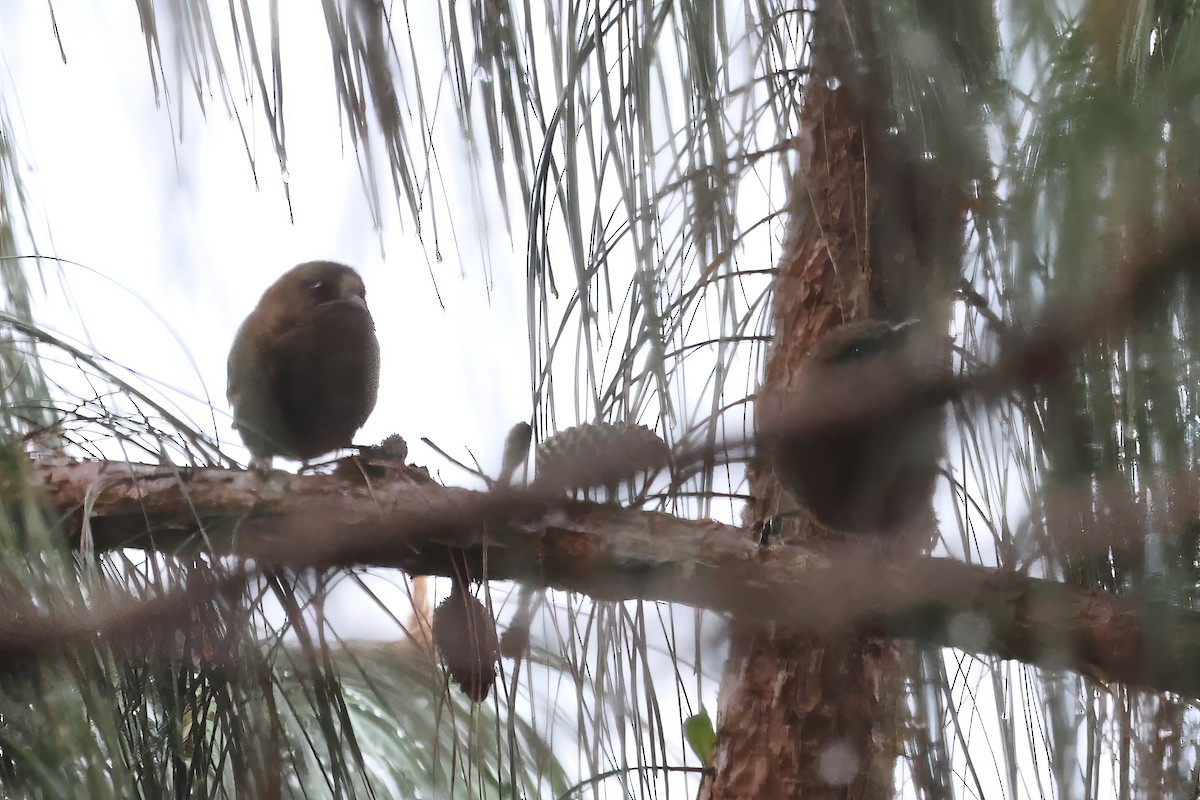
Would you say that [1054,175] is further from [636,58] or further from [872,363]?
[636,58]

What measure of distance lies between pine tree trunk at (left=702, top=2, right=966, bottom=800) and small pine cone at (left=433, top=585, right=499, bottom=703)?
A: 0.63ft

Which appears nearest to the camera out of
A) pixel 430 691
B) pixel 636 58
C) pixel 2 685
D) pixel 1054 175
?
pixel 1054 175

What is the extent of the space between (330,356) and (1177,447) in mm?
839

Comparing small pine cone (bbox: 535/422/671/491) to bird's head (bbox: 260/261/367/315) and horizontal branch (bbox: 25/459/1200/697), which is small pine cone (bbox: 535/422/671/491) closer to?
horizontal branch (bbox: 25/459/1200/697)

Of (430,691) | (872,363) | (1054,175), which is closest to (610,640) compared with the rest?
(430,691)

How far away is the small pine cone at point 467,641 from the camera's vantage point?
2.55ft

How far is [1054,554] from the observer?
1.81 ft

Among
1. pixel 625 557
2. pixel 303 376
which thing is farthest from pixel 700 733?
pixel 303 376

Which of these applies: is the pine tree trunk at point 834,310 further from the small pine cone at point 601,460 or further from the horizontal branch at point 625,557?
the small pine cone at point 601,460

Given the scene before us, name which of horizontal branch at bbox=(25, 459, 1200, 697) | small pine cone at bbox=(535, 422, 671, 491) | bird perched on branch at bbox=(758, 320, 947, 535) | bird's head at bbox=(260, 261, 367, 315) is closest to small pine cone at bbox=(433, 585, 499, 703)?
horizontal branch at bbox=(25, 459, 1200, 697)

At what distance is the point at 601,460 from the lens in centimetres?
62

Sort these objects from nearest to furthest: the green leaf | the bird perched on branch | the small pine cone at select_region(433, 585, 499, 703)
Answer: the bird perched on branch → the small pine cone at select_region(433, 585, 499, 703) → the green leaf

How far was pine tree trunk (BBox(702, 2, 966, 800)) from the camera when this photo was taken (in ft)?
2.77

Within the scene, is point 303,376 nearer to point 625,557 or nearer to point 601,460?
point 625,557
